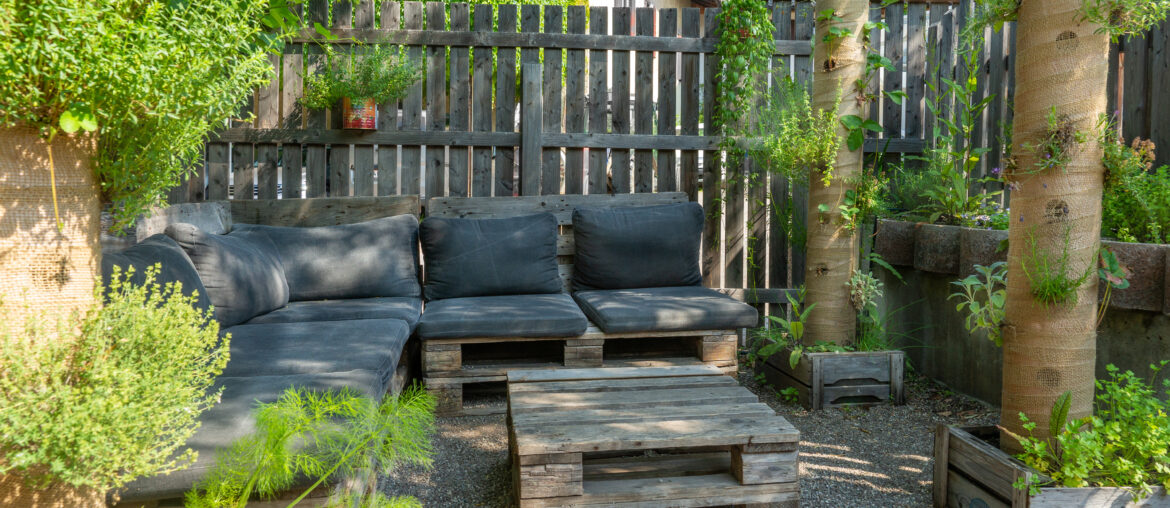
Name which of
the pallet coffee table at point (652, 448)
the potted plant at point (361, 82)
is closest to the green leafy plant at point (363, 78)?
the potted plant at point (361, 82)

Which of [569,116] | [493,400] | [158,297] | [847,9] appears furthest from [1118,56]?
[158,297]

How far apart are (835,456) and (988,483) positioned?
0.80 m

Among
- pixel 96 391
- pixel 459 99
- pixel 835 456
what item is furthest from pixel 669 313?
pixel 96 391

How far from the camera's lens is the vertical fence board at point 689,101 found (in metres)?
4.43

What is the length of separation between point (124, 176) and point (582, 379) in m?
1.62

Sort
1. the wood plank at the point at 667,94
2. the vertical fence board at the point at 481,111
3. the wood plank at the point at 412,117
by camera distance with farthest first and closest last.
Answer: the wood plank at the point at 667,94, the vertical fence board at the point at 481,111, the wood plank at the point at 412,117

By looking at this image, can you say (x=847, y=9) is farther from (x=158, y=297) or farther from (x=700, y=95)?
(x=158, y=297)

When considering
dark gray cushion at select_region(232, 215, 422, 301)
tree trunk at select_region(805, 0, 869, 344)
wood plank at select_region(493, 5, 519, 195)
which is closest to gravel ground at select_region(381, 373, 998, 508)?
tree trunk at select_region(805, 0, 869, 344)

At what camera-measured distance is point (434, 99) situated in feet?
13.9

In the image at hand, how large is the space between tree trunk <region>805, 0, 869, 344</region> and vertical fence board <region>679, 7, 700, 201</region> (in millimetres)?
1021

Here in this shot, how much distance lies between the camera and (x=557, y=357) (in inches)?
145

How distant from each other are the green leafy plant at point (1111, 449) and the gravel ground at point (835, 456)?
21.6 inches

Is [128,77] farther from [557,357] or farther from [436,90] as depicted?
[436,90]

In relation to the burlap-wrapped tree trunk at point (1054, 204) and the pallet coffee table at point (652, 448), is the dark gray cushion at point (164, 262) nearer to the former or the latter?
the pallet coffee table at point (652, 448)
